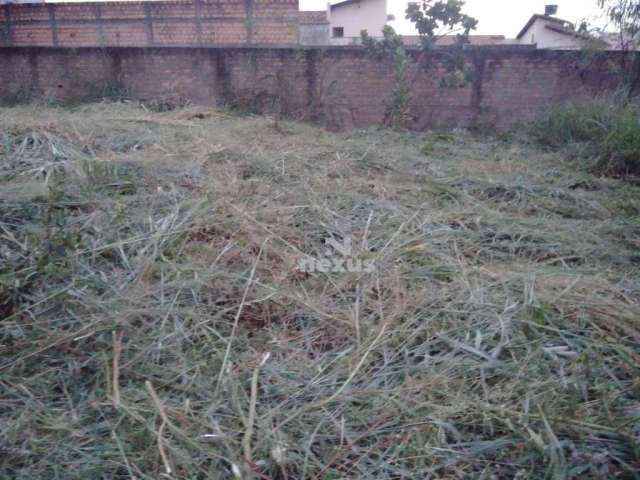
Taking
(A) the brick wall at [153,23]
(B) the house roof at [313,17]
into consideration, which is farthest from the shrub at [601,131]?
(B) the house roof at [313,17]

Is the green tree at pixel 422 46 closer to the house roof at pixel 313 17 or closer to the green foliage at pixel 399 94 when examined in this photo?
the green foliage at pixel 399 94

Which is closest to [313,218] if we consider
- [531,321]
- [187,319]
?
[187,319]

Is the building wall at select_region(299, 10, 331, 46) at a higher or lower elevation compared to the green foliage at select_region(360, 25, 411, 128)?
higher

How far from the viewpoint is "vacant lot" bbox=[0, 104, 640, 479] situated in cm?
173

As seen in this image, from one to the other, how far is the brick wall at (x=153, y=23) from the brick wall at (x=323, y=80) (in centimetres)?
129

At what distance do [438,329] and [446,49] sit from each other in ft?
20.7

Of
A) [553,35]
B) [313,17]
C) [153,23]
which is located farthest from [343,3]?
[153,23]

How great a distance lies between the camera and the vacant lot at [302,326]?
67.9 inches

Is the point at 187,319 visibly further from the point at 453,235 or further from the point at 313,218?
the point at 453,235

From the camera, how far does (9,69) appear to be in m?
8.26

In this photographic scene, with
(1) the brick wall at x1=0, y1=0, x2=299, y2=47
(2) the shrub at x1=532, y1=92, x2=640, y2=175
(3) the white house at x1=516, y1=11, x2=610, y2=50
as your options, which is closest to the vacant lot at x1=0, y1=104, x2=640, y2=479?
(2) the shrub at x1=532, y1=92, x2=640, y2=175

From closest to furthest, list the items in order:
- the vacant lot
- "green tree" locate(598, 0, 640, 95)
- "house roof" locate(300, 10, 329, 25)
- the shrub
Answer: the vacant lot < the shrub < "green tree" locate(598, 0, 640, 95) < "house roof" locate(300, 10, 329, 25)

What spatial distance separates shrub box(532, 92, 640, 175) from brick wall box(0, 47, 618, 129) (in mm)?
860

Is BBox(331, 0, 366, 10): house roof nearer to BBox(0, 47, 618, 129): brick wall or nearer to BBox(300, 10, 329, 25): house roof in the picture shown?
BBox(300, 10, 329, 25): house roof
